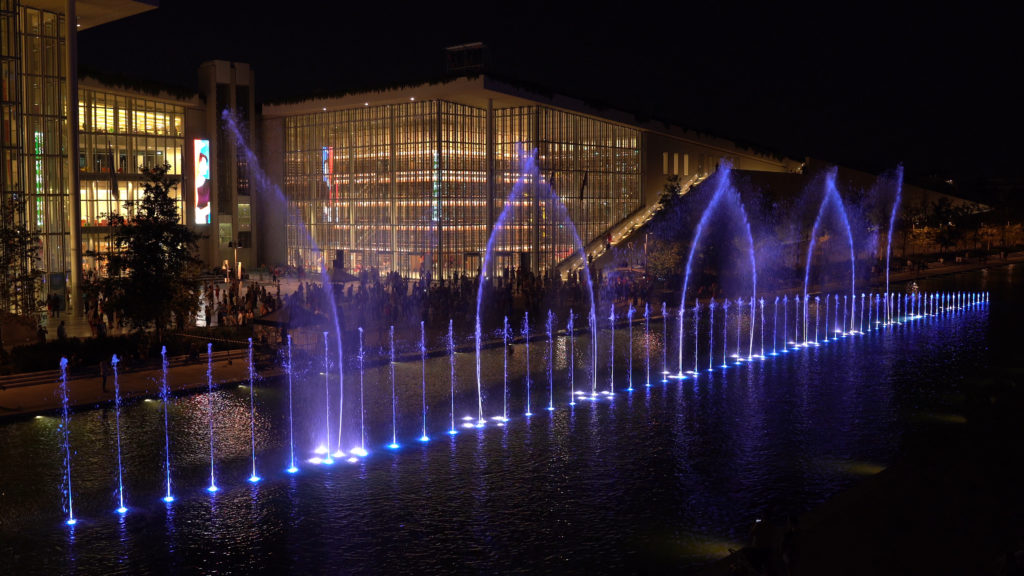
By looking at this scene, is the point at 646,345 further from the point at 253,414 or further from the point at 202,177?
the point at 202,177

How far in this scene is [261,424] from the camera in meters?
18.0

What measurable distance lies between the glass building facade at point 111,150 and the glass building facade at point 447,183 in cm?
955

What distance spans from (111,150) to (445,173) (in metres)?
20.6

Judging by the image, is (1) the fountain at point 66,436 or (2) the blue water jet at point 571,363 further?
(2) the blue water jet at point 571,363

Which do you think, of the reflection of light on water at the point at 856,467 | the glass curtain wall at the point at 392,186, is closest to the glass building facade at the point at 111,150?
the glass curtain wall at the point at 392,186

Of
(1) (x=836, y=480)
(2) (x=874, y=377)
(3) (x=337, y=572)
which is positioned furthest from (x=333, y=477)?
(2) (x=874, y=377)

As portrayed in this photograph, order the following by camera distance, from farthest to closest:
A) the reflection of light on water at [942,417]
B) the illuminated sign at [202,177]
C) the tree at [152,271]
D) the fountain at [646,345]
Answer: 1. the illuminated sign at [202,177]
2. the tree at [152,271]
3. the fountain at [646,345]
4. the reflection of light on water at [942,417]

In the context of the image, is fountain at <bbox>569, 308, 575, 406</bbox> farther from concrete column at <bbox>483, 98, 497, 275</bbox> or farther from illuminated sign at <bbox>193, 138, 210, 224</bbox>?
illuminated sign at <bbox>193, 138, 210, 224</bbox>

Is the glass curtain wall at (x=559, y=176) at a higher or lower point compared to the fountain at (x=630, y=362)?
higher

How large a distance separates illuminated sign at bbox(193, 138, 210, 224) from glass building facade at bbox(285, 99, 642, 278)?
638cm

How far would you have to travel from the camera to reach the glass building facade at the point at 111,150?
54.3m

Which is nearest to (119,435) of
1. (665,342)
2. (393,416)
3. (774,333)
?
(393,416)

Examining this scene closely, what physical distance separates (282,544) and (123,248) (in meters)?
20.5

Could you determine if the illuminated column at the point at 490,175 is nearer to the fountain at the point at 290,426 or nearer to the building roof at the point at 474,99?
the building roof at the point at 474,99
